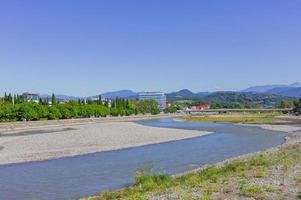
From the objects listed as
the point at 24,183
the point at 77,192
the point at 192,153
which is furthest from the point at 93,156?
the point at 77,192

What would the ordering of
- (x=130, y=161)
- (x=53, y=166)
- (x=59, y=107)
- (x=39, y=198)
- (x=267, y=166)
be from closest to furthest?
(x=39, y=198) < (x=267, y=166) < (x=53, y=166) < (x=130, y=161) < (x=59, y=107)

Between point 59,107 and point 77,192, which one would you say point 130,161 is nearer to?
point 77,192

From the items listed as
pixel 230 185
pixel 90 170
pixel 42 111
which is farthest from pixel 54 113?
pixel 230 185

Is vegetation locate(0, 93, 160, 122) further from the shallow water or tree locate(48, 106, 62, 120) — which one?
the shallow water

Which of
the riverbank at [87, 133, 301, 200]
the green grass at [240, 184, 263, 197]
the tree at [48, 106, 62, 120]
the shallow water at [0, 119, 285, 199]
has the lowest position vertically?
the shallow water at [0, 119, 285, 199]

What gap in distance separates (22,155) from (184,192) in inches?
979

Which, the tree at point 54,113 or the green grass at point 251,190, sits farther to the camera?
the tree at point 54,113

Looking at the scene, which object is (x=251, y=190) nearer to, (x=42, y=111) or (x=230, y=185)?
(x=230, y=185)

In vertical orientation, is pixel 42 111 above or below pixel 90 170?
above

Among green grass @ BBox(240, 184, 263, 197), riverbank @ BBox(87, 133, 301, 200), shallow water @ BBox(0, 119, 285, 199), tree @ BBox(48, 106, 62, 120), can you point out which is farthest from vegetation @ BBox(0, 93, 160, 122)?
green grass @ BBox(240, 184, 263, 197)

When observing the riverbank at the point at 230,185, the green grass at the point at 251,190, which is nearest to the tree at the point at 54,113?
the riverbank at the point at 230,185

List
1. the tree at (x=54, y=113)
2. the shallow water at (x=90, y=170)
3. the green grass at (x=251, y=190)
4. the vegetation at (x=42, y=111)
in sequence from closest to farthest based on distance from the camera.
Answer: the green grass at (x=251, y=190) → the shallow water at (x=90, y=170) → the vegetation at (x=42, y=111) → the tree at (x=54, y=113)

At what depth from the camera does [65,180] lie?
27.9m

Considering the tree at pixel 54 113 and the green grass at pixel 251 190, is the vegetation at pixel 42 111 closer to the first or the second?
the tree at pixel 54 113
